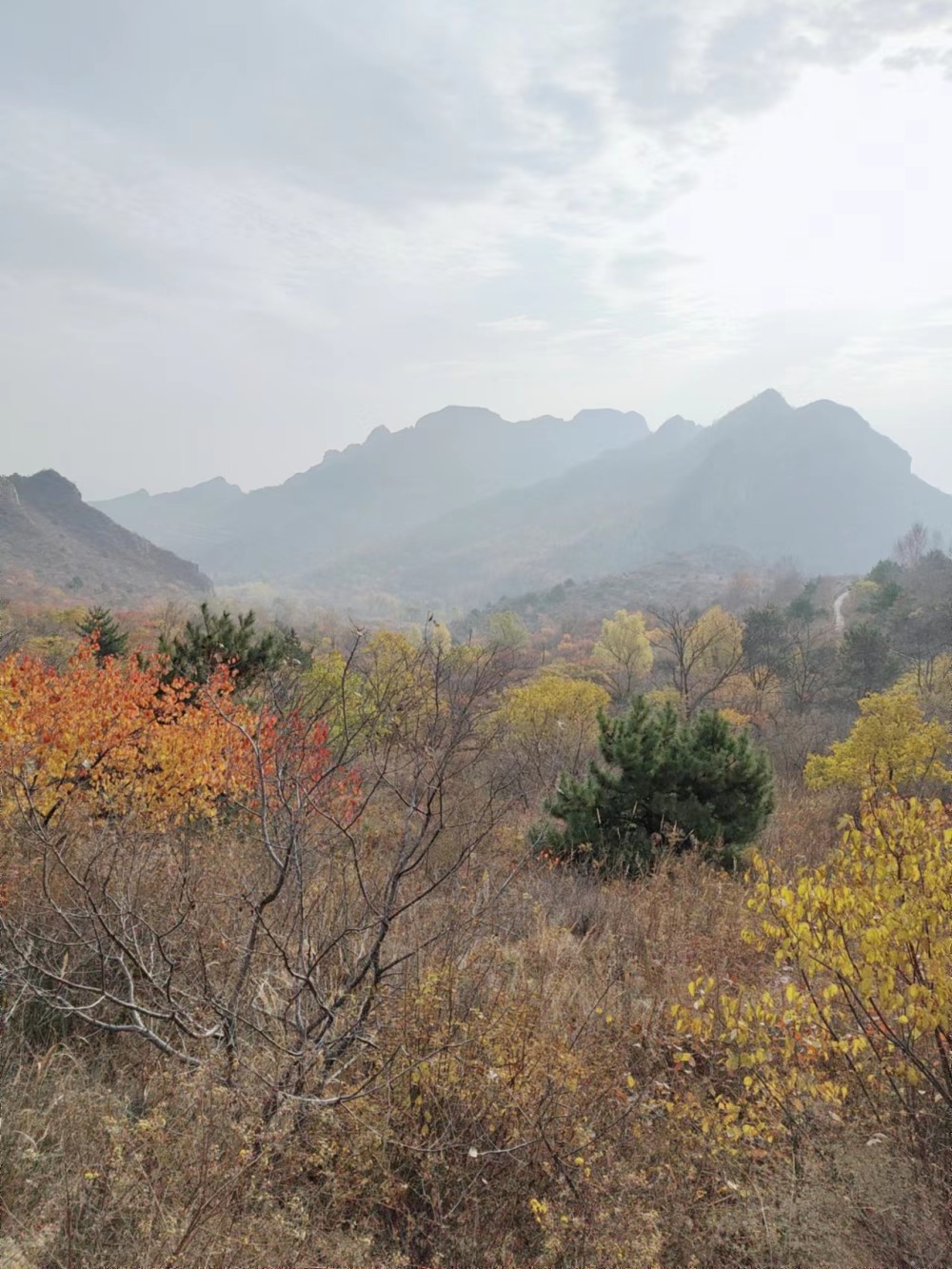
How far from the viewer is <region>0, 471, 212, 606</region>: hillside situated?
115m

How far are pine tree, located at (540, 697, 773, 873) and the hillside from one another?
99.2 m

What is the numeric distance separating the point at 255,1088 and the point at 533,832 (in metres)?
7.65

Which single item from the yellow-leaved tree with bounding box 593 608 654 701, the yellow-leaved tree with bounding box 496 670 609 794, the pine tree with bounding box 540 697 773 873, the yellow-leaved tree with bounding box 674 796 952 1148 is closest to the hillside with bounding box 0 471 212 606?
the yellow-leaved tree with bounding box 593 608 654 701

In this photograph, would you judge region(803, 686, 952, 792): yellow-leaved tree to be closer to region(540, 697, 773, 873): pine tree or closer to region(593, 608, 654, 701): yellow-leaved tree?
region(540, 697, 773, 873): pine tree

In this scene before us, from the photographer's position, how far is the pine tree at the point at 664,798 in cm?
1065

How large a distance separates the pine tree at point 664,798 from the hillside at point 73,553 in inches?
3907

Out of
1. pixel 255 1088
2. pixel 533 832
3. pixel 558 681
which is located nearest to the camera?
pixel 255 1088

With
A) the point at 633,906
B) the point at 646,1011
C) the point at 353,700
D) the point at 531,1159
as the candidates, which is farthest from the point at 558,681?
the point at 531,1159

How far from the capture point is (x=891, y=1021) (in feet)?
15.9

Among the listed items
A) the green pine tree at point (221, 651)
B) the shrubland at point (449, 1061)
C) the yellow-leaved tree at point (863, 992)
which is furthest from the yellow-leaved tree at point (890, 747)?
the green pine tree at point (221, 651)

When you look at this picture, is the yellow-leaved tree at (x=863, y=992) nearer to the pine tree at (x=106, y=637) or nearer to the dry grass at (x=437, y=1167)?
the dry grass at (x=437, y=1167)

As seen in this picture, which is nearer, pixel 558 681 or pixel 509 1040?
pixel 509 1040

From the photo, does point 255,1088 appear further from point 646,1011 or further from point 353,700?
point 353,700

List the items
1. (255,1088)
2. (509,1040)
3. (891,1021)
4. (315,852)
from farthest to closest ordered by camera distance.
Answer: (315,852) < (891,1021) < (509,1040) < (255,1088)
